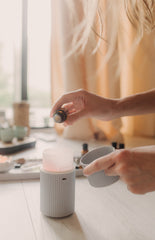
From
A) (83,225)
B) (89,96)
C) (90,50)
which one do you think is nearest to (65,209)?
(83,225)

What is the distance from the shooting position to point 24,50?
1.86 meters

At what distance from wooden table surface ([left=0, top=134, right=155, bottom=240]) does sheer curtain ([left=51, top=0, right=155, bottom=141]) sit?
2.65 feet

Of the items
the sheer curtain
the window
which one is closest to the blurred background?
the window

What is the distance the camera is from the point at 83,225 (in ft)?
1.67

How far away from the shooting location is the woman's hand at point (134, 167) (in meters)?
0.42

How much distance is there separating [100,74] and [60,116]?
93 centimetres

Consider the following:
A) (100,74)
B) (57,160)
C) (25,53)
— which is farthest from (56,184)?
(25,53)

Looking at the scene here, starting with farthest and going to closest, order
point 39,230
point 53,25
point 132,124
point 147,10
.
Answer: point 132,124
point 53,25
point 147,10
point 39,230

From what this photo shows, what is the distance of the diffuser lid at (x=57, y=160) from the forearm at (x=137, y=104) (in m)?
0.34

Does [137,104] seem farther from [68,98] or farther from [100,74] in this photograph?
[100,74]

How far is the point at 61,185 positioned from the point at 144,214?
0.20m

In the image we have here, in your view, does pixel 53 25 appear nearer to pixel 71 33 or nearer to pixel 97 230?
pixel 71 33

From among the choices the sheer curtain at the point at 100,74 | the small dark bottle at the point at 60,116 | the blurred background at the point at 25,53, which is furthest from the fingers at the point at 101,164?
the blurred background at the point at 25,53

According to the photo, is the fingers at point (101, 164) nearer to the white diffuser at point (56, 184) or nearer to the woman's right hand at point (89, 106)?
the white diffuser at point (56, 184)
